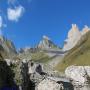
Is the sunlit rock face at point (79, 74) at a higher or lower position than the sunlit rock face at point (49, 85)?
higher

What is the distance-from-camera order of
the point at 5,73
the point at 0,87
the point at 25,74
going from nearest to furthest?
the point at 0,87
the point at 5,73
the point at 25,74

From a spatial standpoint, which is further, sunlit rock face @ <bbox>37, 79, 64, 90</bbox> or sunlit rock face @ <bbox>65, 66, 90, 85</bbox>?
sunlit rock face @ <bbox>65, 66, 90, 85</bbox>

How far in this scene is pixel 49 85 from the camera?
2013 inches

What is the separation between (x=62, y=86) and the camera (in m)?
51.4

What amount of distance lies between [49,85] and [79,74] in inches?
420

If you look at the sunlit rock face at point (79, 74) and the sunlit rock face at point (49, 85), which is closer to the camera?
the sunlit rock face at point (49, 85)

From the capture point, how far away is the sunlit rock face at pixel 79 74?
194 ft

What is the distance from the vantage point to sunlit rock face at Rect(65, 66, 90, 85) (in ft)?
194

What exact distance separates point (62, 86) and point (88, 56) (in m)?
114

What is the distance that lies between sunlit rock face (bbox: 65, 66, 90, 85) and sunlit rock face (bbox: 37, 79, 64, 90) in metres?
8.02

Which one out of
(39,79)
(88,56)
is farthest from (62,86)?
(88,56)

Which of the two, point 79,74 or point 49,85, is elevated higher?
point 79,74

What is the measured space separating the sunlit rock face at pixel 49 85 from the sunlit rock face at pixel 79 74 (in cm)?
802

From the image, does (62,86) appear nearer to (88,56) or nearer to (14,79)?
(14,79)
